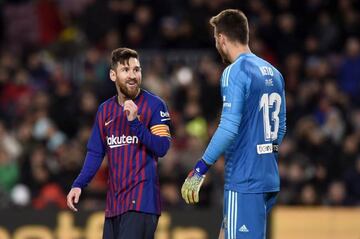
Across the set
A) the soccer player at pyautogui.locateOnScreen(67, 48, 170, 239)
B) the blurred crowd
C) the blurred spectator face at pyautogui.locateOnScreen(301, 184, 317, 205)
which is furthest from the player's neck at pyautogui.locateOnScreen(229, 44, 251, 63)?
the blurred spectator face at pyautogui.locateOnScreen(301, 184, 317, 205)

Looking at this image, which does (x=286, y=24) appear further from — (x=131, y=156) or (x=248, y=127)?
(x=248, y=127)

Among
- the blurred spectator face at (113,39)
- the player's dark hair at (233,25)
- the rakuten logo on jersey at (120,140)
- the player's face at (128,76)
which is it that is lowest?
the rakuten logo on jersey at (120,140)

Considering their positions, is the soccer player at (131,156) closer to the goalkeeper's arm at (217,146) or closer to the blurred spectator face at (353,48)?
the goalkeeper's arm at (217,146)

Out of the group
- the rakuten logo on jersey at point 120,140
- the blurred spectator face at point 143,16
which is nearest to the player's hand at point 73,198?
the rakuten logo on jersey at point 120,140

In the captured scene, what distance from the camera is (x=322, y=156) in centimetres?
1471

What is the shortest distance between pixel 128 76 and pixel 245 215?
1.41 m

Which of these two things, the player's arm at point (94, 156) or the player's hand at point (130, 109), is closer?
the player's hand at point (130, 109)

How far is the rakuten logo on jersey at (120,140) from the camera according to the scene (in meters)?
8.12

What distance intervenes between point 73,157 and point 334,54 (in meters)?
4.88

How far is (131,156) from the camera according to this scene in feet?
26.7

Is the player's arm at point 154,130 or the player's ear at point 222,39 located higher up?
the player's ear at point 222,39

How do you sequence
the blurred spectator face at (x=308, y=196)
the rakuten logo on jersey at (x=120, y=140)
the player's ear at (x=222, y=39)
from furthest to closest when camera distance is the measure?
the blurred spectator face at (x=308, y=196), the rakuten logo on jersey at (x=120, y=140), the player's ear at (x=222, y=39)

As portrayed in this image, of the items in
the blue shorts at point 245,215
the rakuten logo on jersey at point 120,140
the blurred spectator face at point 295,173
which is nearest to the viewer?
the blue shorts at point 245,215

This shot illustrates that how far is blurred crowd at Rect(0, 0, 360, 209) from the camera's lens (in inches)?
564
